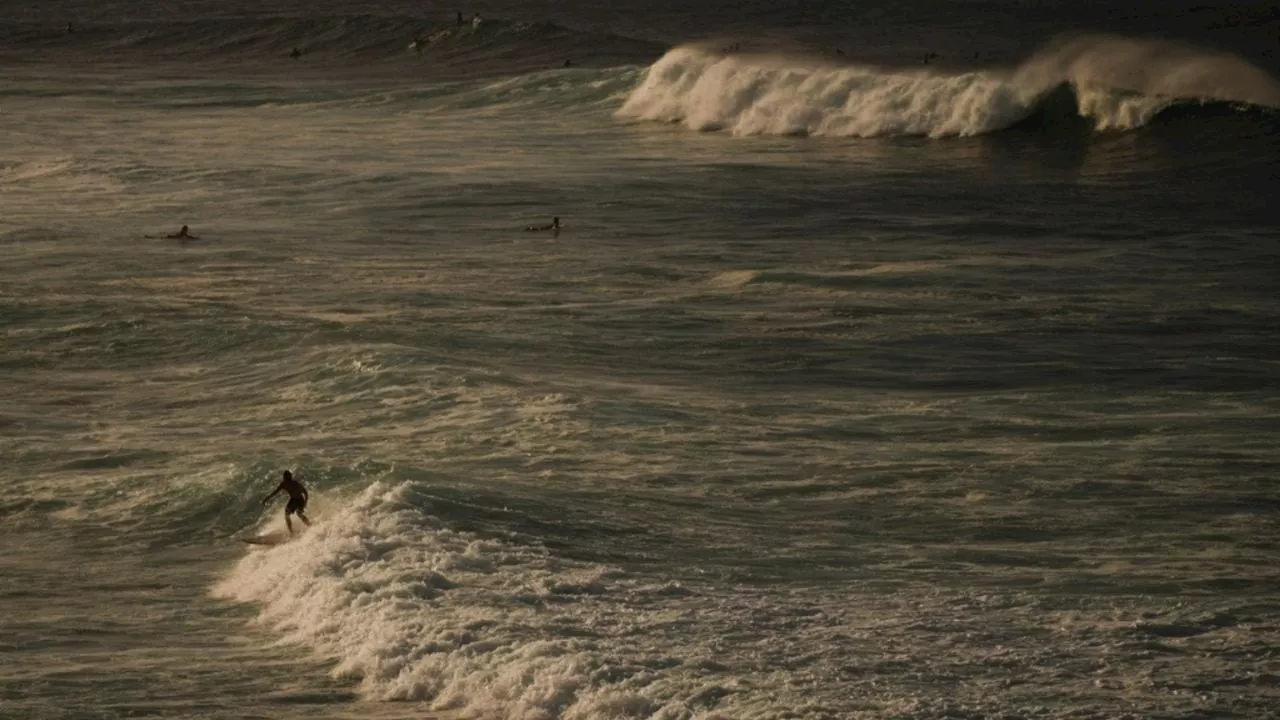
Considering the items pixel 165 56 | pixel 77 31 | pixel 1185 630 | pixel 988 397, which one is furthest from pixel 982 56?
pixel 1185 630

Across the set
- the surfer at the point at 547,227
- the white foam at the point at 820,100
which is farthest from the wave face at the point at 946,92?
the surfer at the point at 547,227

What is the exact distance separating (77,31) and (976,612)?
205 feet

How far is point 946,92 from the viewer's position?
49281mm

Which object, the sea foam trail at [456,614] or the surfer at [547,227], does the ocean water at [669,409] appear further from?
the surfer at [547,227]

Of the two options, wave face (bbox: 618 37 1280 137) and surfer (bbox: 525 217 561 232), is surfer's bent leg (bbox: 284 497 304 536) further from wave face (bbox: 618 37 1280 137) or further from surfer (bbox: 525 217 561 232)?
wave face (bbox: 618 37 1280 137)

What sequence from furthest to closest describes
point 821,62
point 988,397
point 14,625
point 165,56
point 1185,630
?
point 165,56
point 821,62
point 988,397
point 14,625
point 1185,630

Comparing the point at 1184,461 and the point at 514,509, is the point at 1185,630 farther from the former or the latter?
the point at 514,509

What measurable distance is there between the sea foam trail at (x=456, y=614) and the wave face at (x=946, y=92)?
1120 inches

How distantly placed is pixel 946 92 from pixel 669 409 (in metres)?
25.9

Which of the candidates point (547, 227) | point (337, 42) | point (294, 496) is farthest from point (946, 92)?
point (294, 496)

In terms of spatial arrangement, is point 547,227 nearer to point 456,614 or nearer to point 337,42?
point 456,614

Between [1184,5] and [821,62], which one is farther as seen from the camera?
[1184,5]

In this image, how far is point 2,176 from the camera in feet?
142

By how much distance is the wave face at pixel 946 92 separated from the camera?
47.7 metres
